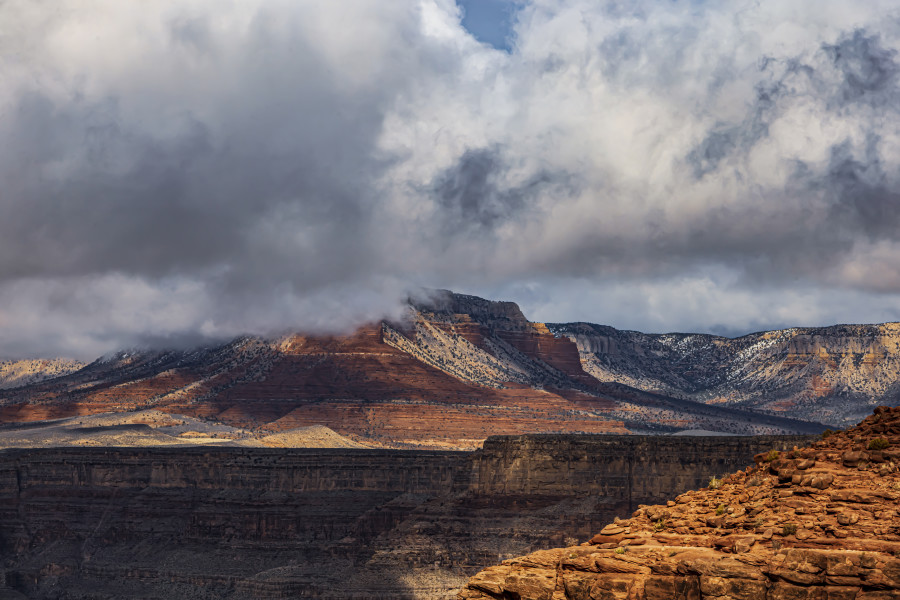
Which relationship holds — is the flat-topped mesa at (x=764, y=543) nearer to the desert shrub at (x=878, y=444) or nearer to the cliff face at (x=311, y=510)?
the desert shrub at (x=878, y=444)

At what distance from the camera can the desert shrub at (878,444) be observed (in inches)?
1135

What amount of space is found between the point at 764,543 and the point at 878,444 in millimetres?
3197

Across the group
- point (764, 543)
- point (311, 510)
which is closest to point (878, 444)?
point (764, 543)

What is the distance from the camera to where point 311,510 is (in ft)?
494

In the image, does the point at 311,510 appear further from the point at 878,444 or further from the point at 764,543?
the point at 764,543

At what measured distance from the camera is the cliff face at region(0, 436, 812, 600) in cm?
13150

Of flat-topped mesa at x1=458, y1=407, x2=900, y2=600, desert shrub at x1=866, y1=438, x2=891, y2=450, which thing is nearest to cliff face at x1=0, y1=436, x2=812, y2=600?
flat-topped mesa at x1=458, y1=407, x2=900, y2=600

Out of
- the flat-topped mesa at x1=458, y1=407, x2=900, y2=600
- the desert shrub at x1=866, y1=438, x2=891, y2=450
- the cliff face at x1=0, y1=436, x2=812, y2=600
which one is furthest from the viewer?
the cliff face at x1=0, y1=436, x2=812, y2=600

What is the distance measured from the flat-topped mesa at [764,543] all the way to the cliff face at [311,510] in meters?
93.7

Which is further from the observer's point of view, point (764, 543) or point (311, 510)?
point (311, 510)

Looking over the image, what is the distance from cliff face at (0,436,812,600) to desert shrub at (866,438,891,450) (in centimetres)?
9390

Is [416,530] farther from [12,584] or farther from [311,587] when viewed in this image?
[12,584]

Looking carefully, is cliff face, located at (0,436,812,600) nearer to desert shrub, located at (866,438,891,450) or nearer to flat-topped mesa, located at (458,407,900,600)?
flat-topped mesa, located at (458,407,900,600)

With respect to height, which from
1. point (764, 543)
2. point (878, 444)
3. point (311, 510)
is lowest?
point (311, 510)
